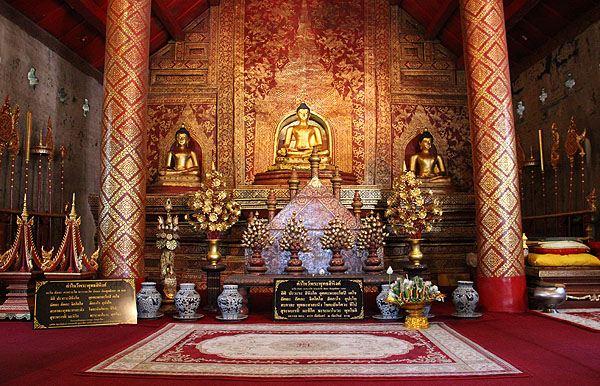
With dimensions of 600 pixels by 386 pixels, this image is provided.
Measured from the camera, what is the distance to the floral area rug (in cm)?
475

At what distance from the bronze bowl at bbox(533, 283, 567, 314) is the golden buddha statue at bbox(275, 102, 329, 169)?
4.93m

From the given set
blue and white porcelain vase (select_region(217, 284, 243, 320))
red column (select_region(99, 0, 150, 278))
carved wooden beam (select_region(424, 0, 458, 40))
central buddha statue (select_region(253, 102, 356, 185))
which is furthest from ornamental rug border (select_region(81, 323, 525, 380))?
carved wooden beam (select_region(424, 0, 458, 40))

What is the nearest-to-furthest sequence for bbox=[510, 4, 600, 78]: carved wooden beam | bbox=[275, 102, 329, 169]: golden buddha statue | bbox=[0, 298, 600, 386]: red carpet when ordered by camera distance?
bbox=[0, 298, 600, 386]: red carpet
bbox=[510, 4, 600, 78]: carved wooden beam
bbox=[275, 102, 329, 169]: golden buddha statue

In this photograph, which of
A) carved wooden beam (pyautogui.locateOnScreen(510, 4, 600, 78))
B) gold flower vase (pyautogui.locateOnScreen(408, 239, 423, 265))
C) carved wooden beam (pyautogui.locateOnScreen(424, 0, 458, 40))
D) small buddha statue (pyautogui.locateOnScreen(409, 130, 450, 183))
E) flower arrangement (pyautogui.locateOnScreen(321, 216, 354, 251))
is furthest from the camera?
small buddha statue (pyautogui.locateOnScreen(409, 130, 450, 183))

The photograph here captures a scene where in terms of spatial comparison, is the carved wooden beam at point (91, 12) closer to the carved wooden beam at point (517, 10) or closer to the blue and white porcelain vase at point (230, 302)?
the blue and white porcelain vase at point (230, 302)

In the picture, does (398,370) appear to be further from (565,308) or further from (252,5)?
(252,5)

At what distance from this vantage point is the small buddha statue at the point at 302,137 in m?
9.95

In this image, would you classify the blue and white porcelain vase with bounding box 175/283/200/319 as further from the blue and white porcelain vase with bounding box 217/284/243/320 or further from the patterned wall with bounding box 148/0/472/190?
the patterned wall with bounding box 148/0/472/190

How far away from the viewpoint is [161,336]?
4.50 meters

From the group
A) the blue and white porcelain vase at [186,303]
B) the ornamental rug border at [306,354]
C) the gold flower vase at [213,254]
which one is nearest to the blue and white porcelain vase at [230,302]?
the blue and white porcelain vase at [186,303]

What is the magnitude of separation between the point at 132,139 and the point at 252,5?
5.95 m

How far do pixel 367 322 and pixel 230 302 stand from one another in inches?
53.6

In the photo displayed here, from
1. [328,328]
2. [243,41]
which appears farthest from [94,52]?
[328,328]

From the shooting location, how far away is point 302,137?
1025 cm
